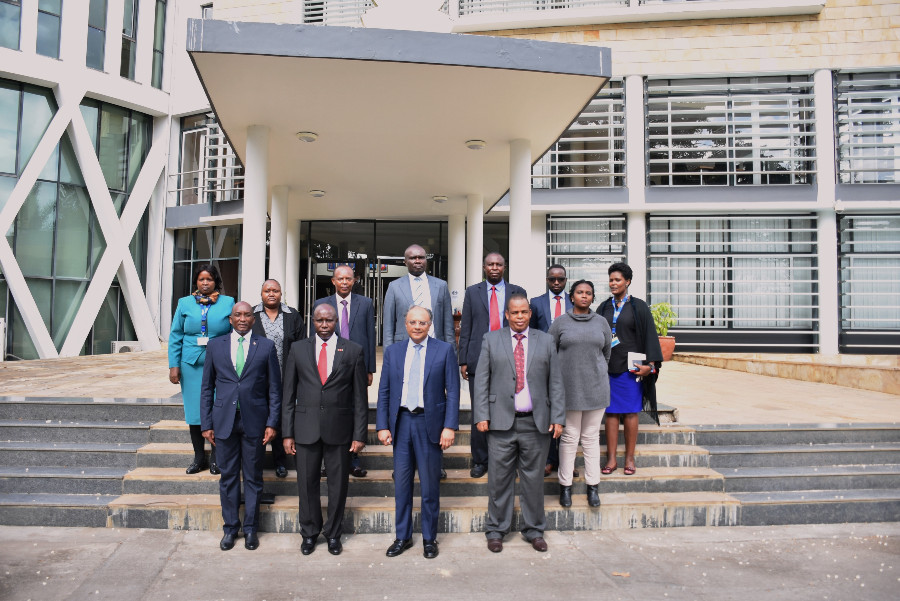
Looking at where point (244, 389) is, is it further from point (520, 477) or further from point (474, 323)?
point (520, 477)

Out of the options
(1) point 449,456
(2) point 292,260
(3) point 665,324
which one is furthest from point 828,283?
(1) point 449,456

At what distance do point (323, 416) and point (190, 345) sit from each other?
1.63m

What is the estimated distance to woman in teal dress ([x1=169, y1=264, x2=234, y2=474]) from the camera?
5340 mm

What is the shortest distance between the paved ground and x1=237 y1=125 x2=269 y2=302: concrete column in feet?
9.69

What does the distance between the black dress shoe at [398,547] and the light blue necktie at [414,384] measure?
97 centimetres

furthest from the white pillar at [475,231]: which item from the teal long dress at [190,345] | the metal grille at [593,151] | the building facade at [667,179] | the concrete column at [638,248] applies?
the teal long dress at [190,345]

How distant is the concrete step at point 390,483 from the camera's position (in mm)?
5312

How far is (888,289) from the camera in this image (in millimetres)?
14883

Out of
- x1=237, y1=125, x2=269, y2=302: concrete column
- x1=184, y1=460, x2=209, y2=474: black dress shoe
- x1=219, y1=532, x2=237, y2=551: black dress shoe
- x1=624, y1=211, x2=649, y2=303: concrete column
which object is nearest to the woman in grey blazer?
x1=219, y1=532, x2=237, y2=551: black dress shoe

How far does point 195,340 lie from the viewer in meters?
5.39

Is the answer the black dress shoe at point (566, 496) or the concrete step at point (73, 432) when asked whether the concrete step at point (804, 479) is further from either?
the concrete step at point (73, 432)

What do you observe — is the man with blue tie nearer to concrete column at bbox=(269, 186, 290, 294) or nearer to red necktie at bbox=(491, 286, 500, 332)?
red necktie at bbox=(491, 286, 500, 332)

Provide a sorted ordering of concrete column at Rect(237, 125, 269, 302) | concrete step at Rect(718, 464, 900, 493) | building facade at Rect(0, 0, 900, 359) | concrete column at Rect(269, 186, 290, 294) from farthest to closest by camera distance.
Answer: building facade at Rect(0, 0, 900, 359)
concrete column at Rect(269, 186, 290, 294)
concrete column at Rect(237, 125, 269, 302)
concrete step at Rect(718, 464, 900, 493)

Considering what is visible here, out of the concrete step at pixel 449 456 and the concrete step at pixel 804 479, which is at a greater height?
the concrete step at pixel 449 456
